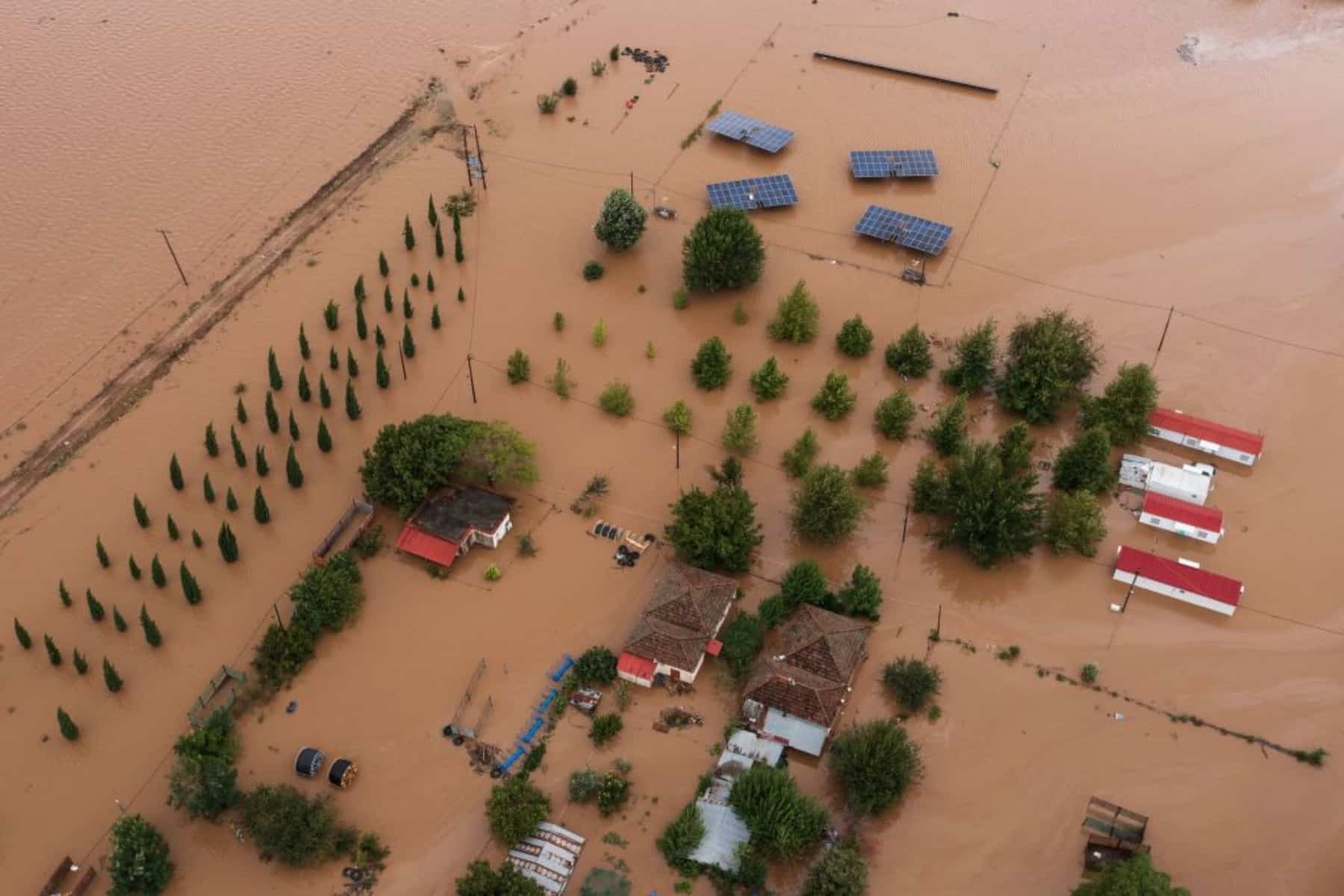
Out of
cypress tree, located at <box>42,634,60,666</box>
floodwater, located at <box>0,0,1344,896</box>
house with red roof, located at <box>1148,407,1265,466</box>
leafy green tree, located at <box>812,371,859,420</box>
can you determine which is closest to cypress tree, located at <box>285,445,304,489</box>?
floodwater, located at <box>0,0,1344,896</box>

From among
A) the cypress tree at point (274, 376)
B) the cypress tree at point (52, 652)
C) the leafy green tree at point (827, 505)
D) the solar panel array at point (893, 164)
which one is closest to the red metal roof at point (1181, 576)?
the leafy green tree at point (827, 505)

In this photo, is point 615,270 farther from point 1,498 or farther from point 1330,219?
point 1330,219

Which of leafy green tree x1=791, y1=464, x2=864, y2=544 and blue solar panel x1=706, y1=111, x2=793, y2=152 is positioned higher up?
blue solar panel x1=706, y1=111, x2=793, y2=152

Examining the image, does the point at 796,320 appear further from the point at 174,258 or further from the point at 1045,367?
the point at 174,258

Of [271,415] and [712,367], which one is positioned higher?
[712,367]

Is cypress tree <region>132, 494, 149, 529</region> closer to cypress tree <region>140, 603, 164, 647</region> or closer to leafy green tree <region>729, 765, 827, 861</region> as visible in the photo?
cypress tree <region>140, 603, 164, 647</region>

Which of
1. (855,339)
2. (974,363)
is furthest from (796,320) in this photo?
(974,363)

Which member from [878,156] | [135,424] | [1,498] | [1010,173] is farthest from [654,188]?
[1,498]
